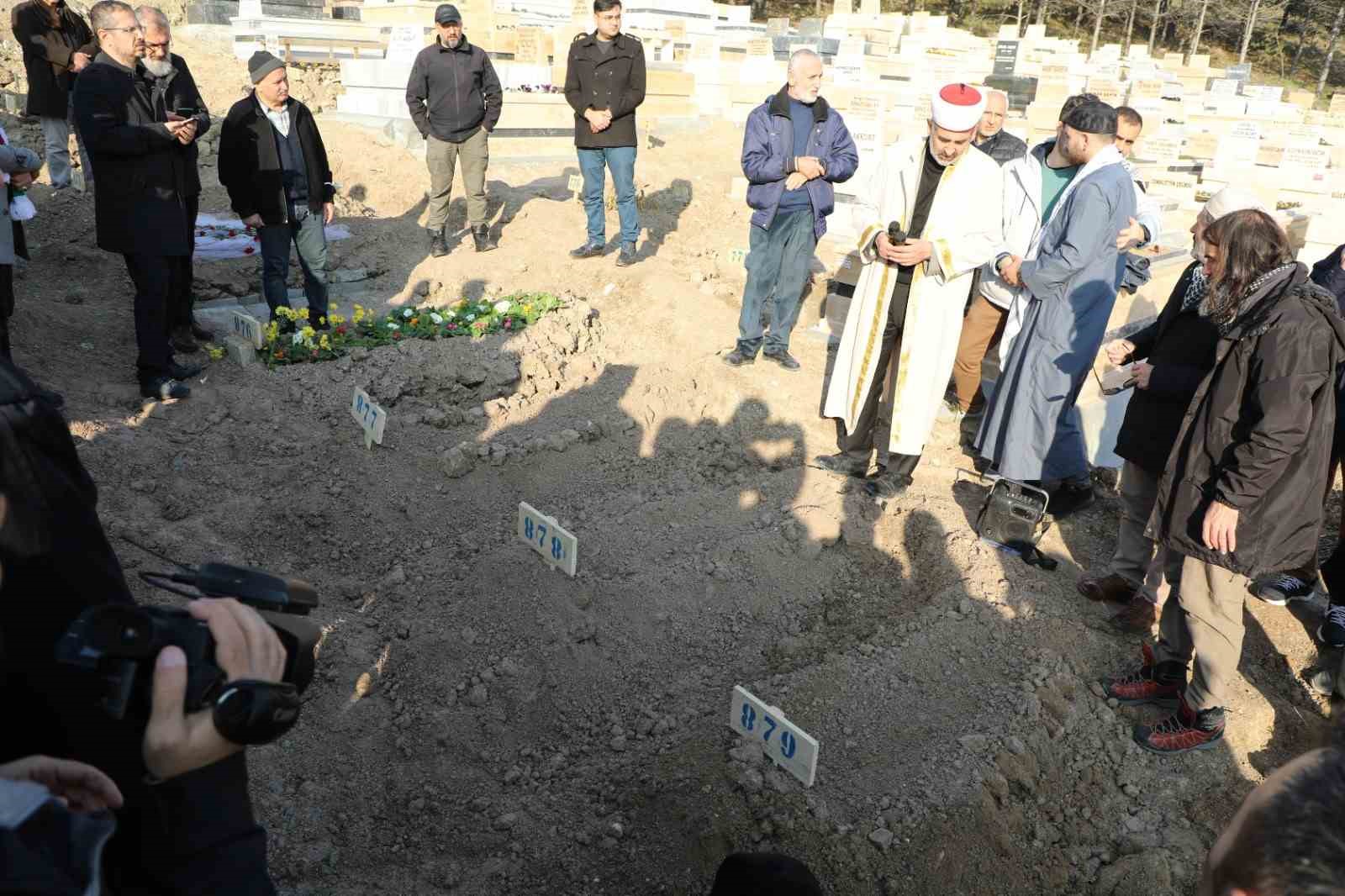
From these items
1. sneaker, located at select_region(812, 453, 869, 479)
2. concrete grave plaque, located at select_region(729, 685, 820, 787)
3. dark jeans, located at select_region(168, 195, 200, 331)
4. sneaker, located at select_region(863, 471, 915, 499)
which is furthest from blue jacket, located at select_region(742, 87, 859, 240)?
concrete grave plaque, located at select_region(729, 685, 820, 787)

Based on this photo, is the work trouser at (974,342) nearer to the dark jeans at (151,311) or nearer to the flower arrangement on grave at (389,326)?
the flower arrangement on grave at (389,326)

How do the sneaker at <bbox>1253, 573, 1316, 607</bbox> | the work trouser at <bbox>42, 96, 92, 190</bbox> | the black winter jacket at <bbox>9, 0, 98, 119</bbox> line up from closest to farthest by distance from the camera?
the sneaker at <bbox>1253, 573, 1316, 607</bbox> → the black winter jacket at <bbox>9, 0, 98, 119</bbox> → the work trouser at <bbox>42, 96, 92, 190</bbox>

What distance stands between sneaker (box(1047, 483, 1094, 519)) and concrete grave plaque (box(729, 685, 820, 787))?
2.50 meters

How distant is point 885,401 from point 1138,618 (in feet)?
5.91

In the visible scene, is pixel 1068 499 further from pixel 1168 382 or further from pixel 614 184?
pixel 614 184

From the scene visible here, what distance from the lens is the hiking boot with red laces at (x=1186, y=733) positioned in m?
3.44

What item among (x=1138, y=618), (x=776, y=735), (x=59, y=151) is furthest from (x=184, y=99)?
(x=1138, y=618)

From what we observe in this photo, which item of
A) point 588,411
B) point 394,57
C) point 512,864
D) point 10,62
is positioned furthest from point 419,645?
point 10,62

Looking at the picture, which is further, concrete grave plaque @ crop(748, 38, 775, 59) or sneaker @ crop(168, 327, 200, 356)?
concrete grave plaque @ crop(748, 38, 775, 59)

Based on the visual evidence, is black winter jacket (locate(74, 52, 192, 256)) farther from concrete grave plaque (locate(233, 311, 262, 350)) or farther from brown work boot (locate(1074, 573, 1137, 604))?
brown work boot (locate(1074, 573, 1137, 604))

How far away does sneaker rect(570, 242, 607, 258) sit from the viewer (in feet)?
25.9

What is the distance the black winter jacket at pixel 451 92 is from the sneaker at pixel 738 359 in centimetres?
330

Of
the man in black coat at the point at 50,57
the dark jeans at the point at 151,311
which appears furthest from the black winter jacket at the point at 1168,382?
the man in black coat at the point at 50,57

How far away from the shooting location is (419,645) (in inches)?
147
